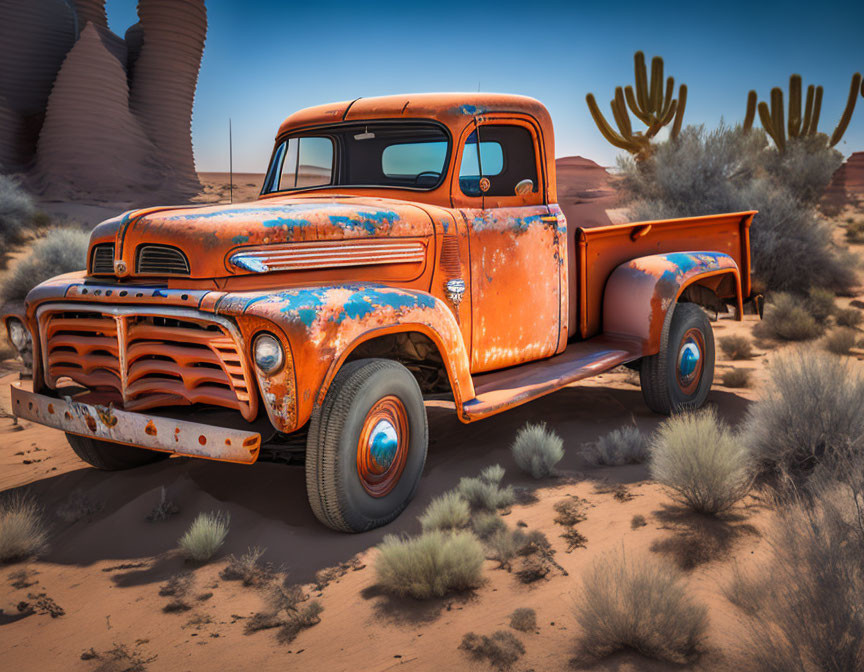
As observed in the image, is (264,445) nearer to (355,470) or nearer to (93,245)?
(355,470)

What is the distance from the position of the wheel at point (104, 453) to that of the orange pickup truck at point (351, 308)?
1 centimetres

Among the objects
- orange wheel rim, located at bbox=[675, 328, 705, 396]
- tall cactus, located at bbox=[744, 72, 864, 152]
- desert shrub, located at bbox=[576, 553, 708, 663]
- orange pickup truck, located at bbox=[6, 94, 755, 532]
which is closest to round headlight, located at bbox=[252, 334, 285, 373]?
orange pickup truck, located at bbox=[6, 94, 755, 532]

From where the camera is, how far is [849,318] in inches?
416

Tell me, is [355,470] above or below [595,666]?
above

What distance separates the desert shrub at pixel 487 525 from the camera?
339 cm

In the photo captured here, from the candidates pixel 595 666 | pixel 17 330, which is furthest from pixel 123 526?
pixel 595 666

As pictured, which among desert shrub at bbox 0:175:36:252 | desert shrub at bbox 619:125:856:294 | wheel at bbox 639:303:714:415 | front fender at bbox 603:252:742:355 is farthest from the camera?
desert shrub at bbox 0:175:36:252

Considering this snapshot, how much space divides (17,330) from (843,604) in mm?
4238

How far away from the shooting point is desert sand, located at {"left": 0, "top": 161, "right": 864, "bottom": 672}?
8.29ft

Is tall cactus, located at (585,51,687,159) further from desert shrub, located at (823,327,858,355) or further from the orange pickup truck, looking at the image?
the orange pickup truck

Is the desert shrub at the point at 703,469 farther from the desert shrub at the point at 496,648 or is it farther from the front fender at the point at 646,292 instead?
the front fender at the point at 646,292

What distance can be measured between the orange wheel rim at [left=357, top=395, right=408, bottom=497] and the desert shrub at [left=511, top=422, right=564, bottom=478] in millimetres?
930

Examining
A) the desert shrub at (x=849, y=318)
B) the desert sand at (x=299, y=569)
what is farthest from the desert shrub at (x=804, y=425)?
the desert shrub at (x=849, y=318)

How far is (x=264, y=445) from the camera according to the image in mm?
3451
